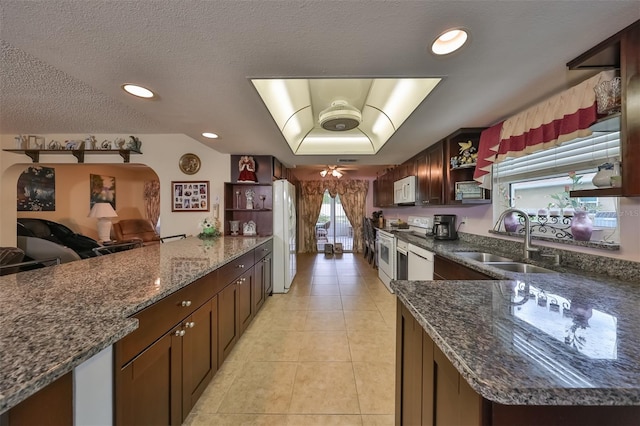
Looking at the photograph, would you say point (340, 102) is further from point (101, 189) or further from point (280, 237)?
point (101, 189)

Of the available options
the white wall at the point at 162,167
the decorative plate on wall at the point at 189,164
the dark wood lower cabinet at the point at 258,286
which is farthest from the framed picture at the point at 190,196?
the dark wood lower cabinet at the point at 258,286

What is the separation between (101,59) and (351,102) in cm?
204

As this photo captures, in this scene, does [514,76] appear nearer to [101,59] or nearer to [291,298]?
[101,59]

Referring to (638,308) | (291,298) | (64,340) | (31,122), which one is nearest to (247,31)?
(64,340)

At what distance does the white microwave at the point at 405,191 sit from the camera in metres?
3.63

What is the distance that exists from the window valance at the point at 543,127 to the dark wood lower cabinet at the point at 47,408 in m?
2.69

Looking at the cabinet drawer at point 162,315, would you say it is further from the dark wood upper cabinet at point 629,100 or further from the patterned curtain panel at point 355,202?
the patterned curtain panel at point 355,202

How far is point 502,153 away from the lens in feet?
6.92

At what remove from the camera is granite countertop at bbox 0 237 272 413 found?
57 centimetres

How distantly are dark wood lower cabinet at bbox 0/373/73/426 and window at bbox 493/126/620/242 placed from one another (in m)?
2.64

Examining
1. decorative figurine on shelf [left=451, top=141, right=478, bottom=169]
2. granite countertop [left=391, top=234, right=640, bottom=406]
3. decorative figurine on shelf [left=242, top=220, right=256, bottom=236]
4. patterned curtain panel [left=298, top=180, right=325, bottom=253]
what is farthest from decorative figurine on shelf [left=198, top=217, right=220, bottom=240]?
patterned curtain panel [left=298, top=180, right=325, bottom=253]

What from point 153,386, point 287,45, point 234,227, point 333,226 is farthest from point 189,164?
point 333,226

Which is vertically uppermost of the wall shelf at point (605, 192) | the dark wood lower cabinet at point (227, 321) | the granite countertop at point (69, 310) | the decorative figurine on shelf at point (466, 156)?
the decorative figurine on shelf at point (466, 156)

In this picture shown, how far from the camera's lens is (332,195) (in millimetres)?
6848
